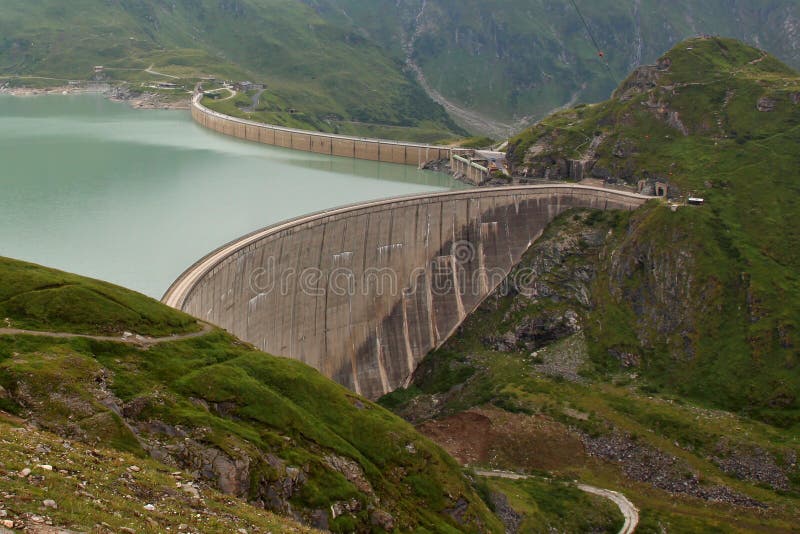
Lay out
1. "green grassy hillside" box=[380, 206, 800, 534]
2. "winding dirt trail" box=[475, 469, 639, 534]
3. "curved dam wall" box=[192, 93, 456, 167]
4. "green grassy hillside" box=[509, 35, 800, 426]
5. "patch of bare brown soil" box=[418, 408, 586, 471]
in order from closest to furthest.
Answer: "winding dirt trail" box=[475, 469, 639, 534] → "green grassy hillside" box=[380, 206, 800, 534] → "patch of bare brown soil" box=[418, 408, 586, 471] → "green grassy hillside" box=[509, 35, 800, 426] → "curved dam wall" box=[192, 93, 456, 167]

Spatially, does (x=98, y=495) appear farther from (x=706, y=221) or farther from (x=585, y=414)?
(x=706, y=221)

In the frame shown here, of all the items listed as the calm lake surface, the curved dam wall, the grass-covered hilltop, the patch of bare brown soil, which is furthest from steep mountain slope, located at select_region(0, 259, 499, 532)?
the curved dam wall

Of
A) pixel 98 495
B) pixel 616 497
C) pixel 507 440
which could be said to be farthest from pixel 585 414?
pixel 98 495

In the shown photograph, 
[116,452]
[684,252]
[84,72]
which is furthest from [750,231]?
[84,72]

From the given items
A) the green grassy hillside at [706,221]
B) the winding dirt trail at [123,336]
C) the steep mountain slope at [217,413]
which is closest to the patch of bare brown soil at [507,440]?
the green grassy hillside at [706,221]

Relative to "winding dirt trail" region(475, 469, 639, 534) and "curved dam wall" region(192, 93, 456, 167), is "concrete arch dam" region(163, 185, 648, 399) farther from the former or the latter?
"curved dam wall" region(192, 93, 456, 167)

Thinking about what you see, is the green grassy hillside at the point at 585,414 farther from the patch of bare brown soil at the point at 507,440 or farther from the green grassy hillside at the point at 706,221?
the green grassy hillside at the point at 706,221

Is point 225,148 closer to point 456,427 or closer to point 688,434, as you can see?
point 456,427
